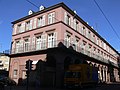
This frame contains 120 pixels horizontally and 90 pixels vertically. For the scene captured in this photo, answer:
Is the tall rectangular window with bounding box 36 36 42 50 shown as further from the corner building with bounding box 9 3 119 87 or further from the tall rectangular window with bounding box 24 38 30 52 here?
the tall rectangular window with bounding box 24 38 30 52

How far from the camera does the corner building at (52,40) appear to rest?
26359mm

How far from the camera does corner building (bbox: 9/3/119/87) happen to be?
2636cm

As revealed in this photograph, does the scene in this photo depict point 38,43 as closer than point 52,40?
No

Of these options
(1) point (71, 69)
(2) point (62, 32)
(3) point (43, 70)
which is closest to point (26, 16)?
(2) point (62, 32)

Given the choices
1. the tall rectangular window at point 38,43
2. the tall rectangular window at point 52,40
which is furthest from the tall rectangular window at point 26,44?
the tall rectangular window at point 52,40

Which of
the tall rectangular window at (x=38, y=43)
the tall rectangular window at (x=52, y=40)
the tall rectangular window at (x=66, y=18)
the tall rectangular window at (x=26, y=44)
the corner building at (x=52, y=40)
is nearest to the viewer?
the corner building at (x=52, y=40)

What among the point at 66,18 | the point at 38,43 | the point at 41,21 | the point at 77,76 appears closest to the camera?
the point at 77,76

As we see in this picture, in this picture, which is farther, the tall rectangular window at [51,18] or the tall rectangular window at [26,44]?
the tall rectangular window at [26,44]

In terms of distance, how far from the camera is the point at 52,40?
90.9 ft

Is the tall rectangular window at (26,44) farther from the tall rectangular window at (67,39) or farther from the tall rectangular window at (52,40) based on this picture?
the tall rectangular window at (67,39)

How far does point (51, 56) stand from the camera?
87.1 ft

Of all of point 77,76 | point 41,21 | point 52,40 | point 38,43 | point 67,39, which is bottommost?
point 77,76

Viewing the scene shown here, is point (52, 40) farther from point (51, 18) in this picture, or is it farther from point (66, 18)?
point (66, 18)

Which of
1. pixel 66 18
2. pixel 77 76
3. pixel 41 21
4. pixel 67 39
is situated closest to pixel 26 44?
pixel 41 21
